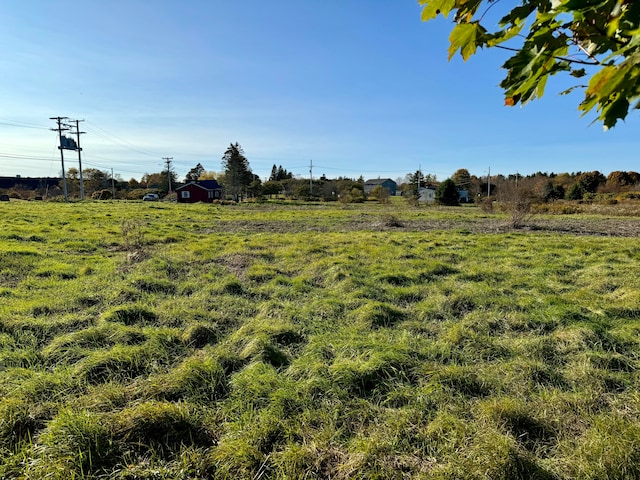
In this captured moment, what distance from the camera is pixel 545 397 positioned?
2.70 meters

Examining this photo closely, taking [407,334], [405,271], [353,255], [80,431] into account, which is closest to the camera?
[80,431]

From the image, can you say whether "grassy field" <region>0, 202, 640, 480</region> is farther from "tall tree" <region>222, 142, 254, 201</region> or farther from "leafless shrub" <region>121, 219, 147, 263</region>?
"tall tree" <region>222, 142, 254, 201</region>

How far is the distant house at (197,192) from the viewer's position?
173 ft

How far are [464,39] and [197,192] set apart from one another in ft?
185

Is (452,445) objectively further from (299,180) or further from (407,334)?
(299,180)

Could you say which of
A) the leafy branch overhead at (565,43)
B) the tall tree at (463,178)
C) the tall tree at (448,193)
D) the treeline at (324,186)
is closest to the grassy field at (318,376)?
the leafy branch overhead at (565,43)

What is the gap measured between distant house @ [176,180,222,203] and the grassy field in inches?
1926

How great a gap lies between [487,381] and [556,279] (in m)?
4.67

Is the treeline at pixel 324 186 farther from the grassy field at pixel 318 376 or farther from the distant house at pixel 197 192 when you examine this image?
the grassy field at pixel 318 376

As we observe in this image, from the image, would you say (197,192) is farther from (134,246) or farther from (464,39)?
(464,39)

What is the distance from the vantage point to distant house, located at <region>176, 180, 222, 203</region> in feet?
173

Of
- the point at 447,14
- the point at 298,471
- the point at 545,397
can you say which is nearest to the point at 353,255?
the point at 545,397

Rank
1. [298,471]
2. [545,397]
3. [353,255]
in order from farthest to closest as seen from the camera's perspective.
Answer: [353,255]
[545,397]
[298,471]

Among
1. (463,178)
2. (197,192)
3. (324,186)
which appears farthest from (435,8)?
(463,178)
